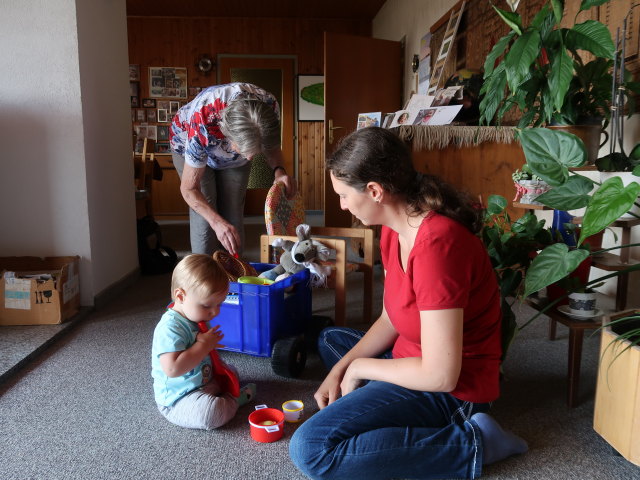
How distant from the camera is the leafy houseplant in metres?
1.49

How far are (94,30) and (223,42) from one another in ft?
14.0

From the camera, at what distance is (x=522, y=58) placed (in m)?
1.50

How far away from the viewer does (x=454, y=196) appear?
1121mm

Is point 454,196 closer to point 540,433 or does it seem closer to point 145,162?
point 540,433

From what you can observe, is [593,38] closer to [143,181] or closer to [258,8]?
[143,181]

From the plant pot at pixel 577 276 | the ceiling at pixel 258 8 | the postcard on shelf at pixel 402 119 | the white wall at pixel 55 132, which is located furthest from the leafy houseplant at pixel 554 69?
the ceiling at pixel 258 8

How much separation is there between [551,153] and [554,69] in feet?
1.35

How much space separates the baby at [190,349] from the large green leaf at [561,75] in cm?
110

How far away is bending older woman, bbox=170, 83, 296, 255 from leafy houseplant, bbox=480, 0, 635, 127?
0.84 metres

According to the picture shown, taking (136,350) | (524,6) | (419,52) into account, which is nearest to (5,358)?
(136,350)

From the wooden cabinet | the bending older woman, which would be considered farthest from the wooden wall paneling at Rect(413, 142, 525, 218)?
the wooden cabinet

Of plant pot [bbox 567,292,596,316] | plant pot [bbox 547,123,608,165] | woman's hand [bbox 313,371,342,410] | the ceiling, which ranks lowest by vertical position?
woman's hand [bbox 313,371,342,410]

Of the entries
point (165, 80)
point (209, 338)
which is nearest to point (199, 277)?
point (209, 338)

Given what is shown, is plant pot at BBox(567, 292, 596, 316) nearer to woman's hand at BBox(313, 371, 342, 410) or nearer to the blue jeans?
the blue jeans
